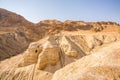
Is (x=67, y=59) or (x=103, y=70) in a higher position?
(x=103, y=70)

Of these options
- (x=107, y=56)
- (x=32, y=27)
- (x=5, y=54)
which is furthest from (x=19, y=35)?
(x=107, y=56)

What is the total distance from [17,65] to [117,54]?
2452 centimetres

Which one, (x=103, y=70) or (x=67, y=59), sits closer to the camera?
(x=103, y=70)

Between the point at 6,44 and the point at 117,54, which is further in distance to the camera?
the point at 6,44

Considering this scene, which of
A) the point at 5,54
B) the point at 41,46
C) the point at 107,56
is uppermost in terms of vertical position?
the point at 107,56

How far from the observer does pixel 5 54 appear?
177ft

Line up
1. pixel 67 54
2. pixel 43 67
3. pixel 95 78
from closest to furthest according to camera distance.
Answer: pixel 95 78 → pixel 43 67 → pixel 67 54

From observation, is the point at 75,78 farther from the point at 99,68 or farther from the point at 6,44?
the point at 6,44

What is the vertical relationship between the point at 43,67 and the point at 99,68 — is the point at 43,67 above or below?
below

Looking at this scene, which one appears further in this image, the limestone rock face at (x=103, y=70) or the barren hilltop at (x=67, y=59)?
the barren hilltop at (x=67, y=59)

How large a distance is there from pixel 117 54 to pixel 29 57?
75.8ft

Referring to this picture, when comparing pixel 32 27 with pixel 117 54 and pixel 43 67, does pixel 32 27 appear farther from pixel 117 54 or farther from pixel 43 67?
pixel 117 54

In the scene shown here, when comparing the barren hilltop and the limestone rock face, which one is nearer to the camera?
the limestone rock face

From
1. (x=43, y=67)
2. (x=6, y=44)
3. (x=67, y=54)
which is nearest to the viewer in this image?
(x=43, y=67)
